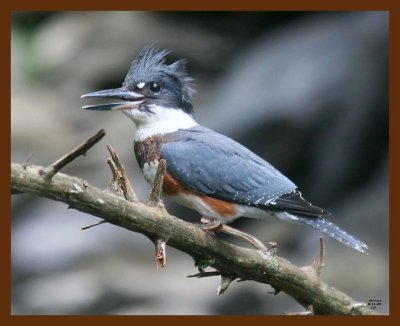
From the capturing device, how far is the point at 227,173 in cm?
318

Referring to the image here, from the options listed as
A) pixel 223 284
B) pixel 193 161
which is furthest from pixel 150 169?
pixel 223 284

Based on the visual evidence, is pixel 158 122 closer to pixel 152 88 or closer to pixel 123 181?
pixel 152 88

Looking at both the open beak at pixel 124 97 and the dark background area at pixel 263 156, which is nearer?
the open beak at pixel 124 97

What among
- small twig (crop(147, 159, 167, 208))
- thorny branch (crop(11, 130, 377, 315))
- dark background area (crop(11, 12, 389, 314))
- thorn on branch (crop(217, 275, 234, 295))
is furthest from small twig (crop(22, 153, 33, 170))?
dark background area (crop(11, 12, 389, 314))

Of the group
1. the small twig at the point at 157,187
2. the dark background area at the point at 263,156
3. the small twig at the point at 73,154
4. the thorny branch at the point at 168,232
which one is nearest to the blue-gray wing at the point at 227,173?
the thorny branch at the point at 168,232

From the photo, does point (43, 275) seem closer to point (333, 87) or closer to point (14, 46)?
point (14, 46)

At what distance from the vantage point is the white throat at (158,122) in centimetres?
322

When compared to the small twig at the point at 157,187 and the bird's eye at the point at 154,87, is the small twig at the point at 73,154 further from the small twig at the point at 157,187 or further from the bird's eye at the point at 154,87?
the bird's eye at the point at 154,87

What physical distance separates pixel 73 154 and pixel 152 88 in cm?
117

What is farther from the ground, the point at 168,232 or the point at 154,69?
the point at 154,69

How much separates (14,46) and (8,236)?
176 inches

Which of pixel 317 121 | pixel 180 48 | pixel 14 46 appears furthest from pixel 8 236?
pixel 14 46

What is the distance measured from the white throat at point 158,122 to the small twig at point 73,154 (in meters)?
1.05

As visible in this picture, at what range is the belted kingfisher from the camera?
3.11 metres
